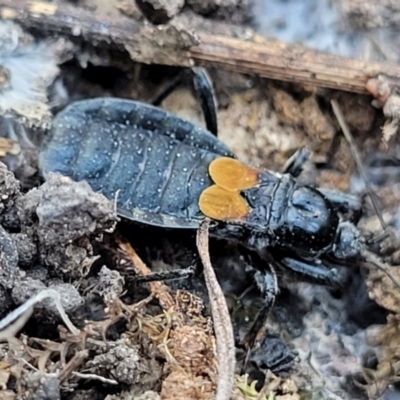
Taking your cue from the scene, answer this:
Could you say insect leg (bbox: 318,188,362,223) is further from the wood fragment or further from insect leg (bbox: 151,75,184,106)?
insect leg (bbox: 151,75,184,106)

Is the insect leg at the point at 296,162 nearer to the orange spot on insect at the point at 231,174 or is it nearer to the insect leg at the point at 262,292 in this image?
the orange spot on insect at the point at 231,174

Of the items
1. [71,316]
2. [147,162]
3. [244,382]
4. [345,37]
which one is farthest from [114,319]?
[345,37]

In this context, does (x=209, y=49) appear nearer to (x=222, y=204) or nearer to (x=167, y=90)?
(x=167, y=90)

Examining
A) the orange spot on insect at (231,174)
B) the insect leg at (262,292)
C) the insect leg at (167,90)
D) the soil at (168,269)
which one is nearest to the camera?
the soil at (168,269)

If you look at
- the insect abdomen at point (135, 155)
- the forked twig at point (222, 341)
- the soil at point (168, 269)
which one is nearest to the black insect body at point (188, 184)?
the insect abdomen at point (135, 155)

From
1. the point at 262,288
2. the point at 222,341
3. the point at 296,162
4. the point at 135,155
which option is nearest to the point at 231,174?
the point at 296,162

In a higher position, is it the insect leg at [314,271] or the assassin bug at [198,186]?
the assassin bug at [198,186]

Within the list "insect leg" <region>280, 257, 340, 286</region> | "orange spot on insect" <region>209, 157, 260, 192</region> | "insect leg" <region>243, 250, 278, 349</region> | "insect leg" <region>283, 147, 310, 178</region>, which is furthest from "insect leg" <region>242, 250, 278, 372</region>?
"insect leg" <region>283, 147, 310, 178</region>

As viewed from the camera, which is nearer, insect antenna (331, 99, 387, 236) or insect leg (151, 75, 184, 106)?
insect antenna (331, 99, 387, 236)
